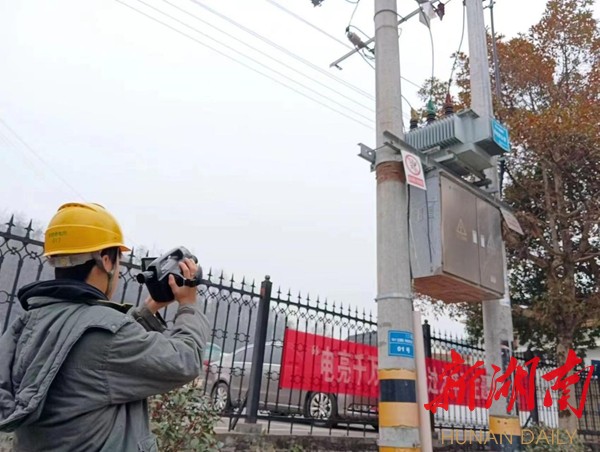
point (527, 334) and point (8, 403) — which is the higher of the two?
point (527, 334)

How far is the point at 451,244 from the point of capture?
3.88 m

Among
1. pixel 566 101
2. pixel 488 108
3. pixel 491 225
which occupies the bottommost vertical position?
pixel 491 225

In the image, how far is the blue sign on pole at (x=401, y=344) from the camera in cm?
337

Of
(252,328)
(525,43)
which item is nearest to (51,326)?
(252,328)

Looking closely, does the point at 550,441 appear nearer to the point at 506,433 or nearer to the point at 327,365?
the point at 506,433

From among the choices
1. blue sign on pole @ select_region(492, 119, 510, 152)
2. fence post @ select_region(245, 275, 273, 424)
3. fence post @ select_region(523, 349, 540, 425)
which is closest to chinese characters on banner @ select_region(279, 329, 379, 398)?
fence post @ select_region(245, 275, 273, 424)

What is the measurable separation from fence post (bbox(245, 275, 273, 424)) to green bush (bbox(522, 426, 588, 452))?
3.87 m

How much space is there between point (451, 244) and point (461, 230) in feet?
0.87

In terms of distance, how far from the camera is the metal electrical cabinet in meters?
3.79

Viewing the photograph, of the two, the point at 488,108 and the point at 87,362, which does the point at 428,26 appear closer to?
the point at 488,108

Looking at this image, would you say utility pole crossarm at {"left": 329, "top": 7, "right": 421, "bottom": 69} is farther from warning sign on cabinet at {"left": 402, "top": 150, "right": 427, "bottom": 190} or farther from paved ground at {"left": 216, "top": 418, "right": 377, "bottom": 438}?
paved ground at {"left": 216, "top": 418, "right": 377, "bottom": 438}

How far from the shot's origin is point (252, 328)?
4.99 m

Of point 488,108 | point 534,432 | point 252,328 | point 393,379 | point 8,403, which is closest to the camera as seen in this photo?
point 8,403

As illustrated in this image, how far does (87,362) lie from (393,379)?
2552 mm
